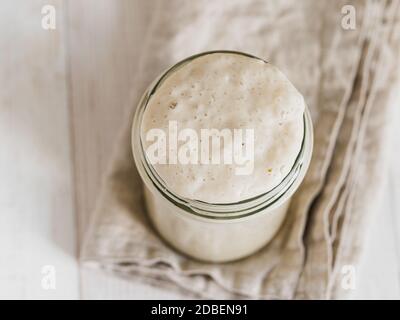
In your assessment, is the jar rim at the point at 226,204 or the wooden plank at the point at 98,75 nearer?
the jar rim at the point at 226,204

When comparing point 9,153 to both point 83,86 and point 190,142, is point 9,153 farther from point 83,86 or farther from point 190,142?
point 190,142

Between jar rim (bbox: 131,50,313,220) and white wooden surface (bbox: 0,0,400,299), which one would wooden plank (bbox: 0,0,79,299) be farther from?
jar rim (bbox: 131,50,313,220)

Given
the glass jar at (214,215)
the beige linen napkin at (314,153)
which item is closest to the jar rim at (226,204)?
the glass jar at (214,215)

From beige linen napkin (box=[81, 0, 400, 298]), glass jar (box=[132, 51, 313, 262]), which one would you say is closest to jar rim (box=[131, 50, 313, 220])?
glass jar (box=[132, 51, 313, 262])

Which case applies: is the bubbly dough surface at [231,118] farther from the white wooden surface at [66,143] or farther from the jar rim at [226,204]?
the white wooden surface at [66,143]

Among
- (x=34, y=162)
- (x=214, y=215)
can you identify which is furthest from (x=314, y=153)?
(x=34, y=162)
